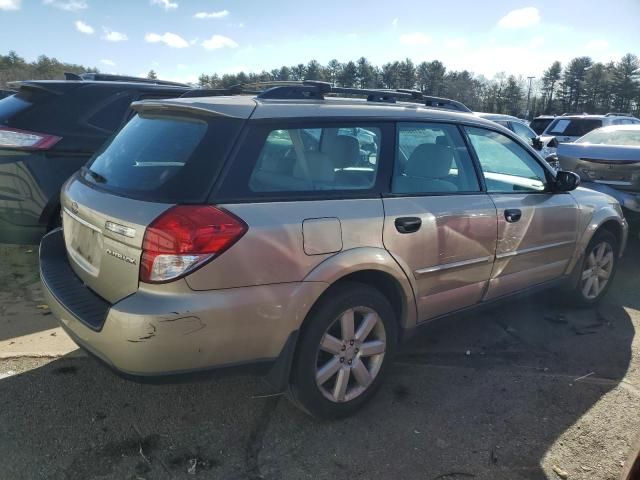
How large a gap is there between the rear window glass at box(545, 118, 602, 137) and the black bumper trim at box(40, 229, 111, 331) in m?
15.6

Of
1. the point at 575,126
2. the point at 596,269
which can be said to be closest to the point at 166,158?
the point at 596,269

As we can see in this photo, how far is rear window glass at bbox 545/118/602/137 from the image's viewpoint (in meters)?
15.5

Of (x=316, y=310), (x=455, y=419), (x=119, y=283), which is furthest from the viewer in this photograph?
(x=455, y=419)

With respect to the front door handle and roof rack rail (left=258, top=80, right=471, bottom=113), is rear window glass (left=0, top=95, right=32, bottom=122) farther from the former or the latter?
the front door handle

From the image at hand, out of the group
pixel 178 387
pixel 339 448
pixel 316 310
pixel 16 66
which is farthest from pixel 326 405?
pixel 16 66

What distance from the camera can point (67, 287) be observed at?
2.75 m

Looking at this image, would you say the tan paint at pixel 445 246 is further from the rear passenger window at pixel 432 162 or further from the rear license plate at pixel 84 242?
the rear license plate at pixel 84 242

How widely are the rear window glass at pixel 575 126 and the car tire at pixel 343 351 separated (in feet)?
48.7

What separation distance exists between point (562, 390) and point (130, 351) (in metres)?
2.66

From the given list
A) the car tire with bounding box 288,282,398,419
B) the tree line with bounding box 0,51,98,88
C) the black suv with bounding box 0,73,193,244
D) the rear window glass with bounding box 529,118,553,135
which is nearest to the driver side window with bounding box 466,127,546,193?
the car tire with bounding box 288,282,398,419

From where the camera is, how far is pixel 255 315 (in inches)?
92.8

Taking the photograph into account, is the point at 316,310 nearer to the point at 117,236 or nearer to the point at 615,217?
the point at 117,236

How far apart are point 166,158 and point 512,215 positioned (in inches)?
93.2

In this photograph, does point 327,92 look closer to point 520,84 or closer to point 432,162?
point 432,162
